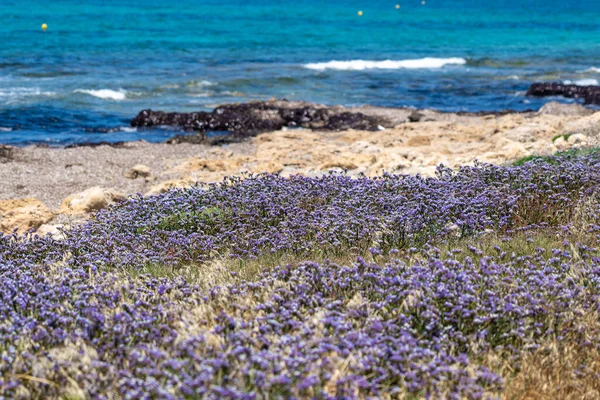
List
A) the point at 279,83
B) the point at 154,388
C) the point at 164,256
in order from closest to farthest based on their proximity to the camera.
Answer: the point at 154,388 → the point at 164,256 → the point at 279,83

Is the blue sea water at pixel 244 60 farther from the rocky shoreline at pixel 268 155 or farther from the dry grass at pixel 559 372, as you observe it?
the dry grass at pixel 559 372

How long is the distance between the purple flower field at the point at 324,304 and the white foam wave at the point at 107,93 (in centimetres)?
1882

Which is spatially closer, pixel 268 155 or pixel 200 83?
pixel 268 155

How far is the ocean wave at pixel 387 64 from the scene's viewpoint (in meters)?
34.2

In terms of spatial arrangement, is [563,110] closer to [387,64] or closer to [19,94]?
[387,64]

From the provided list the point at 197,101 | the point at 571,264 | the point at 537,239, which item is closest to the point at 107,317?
the point at 571,264

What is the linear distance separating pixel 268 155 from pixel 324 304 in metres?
11.5

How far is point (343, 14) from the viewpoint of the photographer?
66.3m

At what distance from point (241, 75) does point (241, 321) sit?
89.2 feet

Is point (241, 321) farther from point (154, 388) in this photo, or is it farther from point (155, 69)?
point (155, 69)

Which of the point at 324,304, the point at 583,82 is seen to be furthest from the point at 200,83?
the point at 324,304

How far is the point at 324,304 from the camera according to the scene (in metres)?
4.42

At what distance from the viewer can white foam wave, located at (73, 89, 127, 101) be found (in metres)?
25.0

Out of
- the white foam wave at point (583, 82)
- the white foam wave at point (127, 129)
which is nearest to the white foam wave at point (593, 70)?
the white foam wave at point (583, 82)
